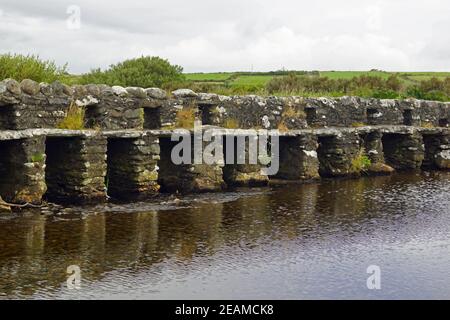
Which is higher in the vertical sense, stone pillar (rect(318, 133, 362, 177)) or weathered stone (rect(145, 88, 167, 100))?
weathered stone (rect(145, 88, 167, 100))

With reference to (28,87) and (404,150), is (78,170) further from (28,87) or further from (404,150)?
(404,150)

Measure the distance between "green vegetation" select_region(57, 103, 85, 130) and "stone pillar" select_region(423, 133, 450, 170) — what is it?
12.5 m

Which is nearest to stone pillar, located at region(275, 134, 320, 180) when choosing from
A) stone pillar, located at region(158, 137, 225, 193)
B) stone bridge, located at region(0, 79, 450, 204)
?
stone bridge, located at region(0, 79, 450, 204)

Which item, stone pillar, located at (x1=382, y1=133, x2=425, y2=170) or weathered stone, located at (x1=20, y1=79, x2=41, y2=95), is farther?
stone pillar, located at (x1=382, y1=133, x2=425, y2=170)

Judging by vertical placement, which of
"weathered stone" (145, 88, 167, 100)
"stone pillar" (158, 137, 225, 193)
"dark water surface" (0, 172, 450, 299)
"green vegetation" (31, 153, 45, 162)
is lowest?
"dark water surface" (0, 172, 450, 299)

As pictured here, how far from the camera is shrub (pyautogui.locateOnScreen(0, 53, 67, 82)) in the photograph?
17.3 meters

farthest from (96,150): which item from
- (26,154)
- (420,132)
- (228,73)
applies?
(228,73)

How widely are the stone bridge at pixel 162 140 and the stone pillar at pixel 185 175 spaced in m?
0.02

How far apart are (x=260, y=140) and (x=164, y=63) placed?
1124 centimetres

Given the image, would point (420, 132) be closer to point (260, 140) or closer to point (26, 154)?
point (260, 140)

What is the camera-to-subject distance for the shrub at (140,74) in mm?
25277

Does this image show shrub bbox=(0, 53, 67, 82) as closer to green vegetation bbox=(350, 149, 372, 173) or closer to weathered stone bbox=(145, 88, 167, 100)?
weathered stone bbox=(145, 88, 167, 100)

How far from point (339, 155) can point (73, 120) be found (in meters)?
8.21
